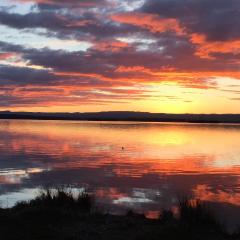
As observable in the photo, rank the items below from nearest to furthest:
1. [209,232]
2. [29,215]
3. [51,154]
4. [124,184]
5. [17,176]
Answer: [209,232] < [29,215] < [124,184] < [17,176] < [51,154]

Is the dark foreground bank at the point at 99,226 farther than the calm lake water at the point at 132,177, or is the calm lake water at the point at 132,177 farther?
the calm lake water at the point at 132,177

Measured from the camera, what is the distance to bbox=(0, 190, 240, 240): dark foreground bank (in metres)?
8.99

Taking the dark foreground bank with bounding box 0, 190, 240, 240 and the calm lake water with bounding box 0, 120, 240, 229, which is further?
the calm lake water with bounding box 0, 120, 240, 229

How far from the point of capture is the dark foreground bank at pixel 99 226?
899 centimetres

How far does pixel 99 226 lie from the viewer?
1005cm

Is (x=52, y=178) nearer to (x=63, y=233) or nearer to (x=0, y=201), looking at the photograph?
(x=0, y=201)

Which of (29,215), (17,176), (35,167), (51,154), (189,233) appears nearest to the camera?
(189,233)

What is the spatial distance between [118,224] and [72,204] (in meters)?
3.06

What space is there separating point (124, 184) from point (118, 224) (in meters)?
10.4

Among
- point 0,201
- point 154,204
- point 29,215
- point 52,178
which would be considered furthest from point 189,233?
point 52,178

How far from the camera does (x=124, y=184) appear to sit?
67.9ft

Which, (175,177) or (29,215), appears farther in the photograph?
(175,177)

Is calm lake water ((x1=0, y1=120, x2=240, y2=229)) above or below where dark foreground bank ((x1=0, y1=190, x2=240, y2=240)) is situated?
below

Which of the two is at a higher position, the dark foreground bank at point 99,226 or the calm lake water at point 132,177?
the dark foreground bank at point 99,226
